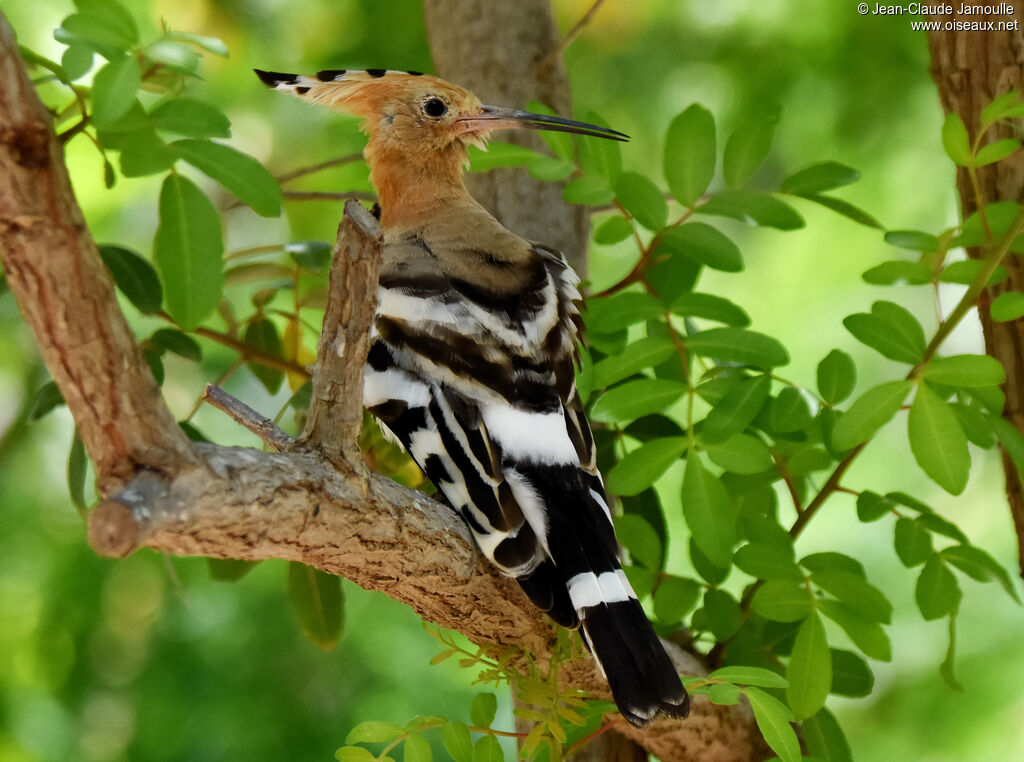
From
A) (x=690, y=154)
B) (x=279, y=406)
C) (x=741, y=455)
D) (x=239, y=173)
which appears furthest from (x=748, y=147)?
(x=279, y=406)

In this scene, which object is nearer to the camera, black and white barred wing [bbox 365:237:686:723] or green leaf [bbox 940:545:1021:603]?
black and white barred wing [bbox 365:237:686:723]

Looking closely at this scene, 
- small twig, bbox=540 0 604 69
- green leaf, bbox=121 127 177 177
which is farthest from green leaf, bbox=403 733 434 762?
small twig, bbox=540 0 604 69

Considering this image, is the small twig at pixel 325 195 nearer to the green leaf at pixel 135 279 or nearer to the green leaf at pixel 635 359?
the green leaf at pixel 135 279

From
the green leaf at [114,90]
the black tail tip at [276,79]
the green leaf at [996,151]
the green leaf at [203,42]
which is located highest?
the green leaf at [203,42]

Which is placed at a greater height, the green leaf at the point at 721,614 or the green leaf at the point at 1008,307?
the green leaf at the point at 1008,307

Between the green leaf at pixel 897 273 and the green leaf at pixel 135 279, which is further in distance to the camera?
the green leaf at pixel 135 279

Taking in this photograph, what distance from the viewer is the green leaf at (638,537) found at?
140 centimetres

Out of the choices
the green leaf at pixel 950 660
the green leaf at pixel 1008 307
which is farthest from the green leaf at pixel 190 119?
the green leaf at pixel 950 660

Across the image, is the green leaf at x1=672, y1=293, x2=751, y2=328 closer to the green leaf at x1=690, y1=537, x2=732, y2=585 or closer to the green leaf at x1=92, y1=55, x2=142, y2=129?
the green leaf at x1=690, y1=537, x2=732, y2=585

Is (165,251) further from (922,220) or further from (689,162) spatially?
(922,220)

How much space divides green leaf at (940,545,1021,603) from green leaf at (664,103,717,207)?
518 millimetres

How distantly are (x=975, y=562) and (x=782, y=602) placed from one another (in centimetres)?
25

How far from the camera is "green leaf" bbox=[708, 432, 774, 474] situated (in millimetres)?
1229

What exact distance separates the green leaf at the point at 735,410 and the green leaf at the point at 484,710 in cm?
37
